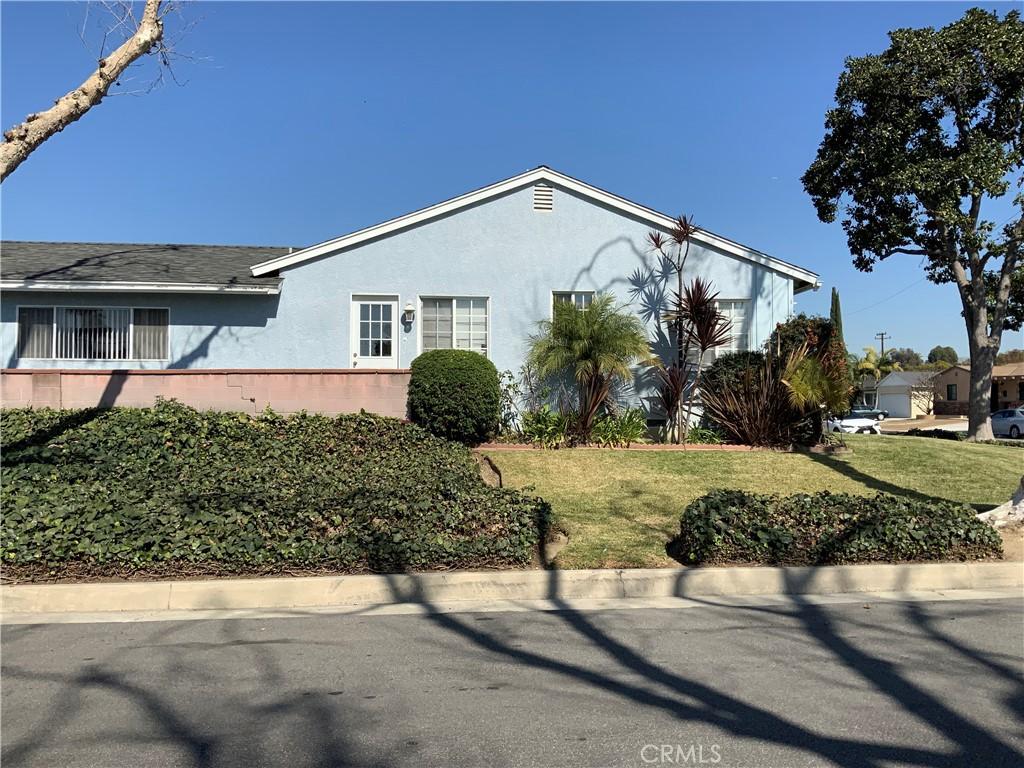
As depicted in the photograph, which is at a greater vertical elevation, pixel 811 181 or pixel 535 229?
pixel 811 181

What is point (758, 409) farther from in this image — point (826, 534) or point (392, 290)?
point (392, 290)

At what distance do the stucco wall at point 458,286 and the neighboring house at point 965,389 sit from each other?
4048 centimetres

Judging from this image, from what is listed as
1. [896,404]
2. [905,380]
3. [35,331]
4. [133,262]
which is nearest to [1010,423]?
[896,404]

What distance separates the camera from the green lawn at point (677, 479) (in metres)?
8.41

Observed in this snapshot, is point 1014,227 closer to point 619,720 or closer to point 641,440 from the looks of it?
point 641,440

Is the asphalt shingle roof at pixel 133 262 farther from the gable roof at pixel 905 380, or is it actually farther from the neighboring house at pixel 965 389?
the gable roof at pixel 905 380

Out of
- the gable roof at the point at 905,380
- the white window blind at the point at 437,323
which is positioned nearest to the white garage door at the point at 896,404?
the gable roof at the point at 905,380

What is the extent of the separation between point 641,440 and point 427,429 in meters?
3.91

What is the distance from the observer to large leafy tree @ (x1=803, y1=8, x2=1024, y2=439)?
17984 millimetres

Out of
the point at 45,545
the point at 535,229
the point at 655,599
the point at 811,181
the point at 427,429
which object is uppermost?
the point at 811,181

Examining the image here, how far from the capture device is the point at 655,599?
21.6 feet

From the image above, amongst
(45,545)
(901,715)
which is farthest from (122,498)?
(901,715)

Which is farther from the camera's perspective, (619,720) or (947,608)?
(947,608)

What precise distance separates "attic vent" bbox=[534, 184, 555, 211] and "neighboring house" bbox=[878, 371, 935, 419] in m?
57.4
